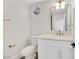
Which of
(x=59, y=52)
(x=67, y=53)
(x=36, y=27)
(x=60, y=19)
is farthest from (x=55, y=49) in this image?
(x=36, y=27)

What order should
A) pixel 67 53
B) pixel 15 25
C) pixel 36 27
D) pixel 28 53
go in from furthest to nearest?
pixel 36 27, pixel 15 25, pixel 28 53, pixel 67 53

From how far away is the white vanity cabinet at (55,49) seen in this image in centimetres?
229

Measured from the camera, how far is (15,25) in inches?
114

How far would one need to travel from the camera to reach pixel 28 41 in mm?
3377

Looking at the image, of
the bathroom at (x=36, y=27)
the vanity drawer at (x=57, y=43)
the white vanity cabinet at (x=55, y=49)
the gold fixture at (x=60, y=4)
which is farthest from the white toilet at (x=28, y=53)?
the gold fixture at (x=60, y=4)

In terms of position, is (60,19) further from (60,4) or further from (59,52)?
(59,52)

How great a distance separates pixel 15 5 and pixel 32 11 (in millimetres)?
593

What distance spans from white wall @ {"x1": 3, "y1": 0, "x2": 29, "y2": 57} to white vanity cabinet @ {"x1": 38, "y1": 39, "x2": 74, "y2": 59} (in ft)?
2.45

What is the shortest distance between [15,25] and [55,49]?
1.24 meters

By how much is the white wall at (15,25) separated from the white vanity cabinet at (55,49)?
0.75 m

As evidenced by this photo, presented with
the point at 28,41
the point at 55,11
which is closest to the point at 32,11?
the point at 55,11

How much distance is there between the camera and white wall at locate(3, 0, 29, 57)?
8.55ft

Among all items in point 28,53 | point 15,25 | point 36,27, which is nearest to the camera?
point 28,53

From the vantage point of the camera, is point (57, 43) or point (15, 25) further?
point (15, 25)
